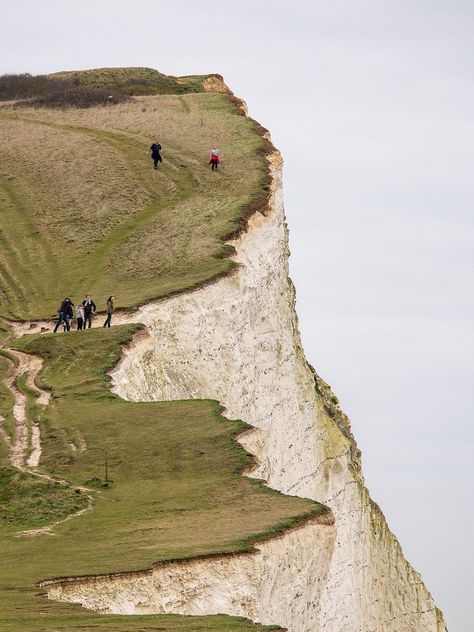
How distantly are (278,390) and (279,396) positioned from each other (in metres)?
0.34

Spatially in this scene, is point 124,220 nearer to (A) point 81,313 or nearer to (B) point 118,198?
(B) point 118,198

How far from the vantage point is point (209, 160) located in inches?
3947

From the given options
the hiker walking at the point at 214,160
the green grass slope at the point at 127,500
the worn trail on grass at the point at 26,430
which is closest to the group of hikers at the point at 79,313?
the worn trail on grass at the point at 26,430

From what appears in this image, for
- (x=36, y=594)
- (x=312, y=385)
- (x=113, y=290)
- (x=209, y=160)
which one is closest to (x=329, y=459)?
(x=312, y=385)

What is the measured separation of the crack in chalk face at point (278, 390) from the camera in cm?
6731

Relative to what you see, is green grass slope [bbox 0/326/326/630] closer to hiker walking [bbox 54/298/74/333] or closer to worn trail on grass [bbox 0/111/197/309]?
hiker walking [bbox 54/298/74/333]

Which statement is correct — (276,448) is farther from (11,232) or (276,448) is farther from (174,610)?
(174,610)

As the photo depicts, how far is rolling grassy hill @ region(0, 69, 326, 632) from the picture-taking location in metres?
36.9

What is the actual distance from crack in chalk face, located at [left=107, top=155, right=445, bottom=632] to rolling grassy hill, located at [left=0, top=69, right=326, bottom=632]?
4.93 ft

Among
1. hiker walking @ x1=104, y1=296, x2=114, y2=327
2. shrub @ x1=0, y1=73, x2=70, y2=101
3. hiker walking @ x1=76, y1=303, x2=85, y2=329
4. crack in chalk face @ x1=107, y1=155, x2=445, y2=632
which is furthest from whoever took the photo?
shrub @ x1=0, y1=73, x2=70, y2=101

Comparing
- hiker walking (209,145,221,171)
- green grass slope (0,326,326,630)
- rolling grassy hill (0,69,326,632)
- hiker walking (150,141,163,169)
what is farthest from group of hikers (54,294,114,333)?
hiker walking (209,145,221,171)

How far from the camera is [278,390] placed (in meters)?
77.8

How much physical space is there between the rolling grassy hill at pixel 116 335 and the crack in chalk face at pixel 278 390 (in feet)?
4.93

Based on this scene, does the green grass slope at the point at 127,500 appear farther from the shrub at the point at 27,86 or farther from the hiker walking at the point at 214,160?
the shrub at the point at 27,86
